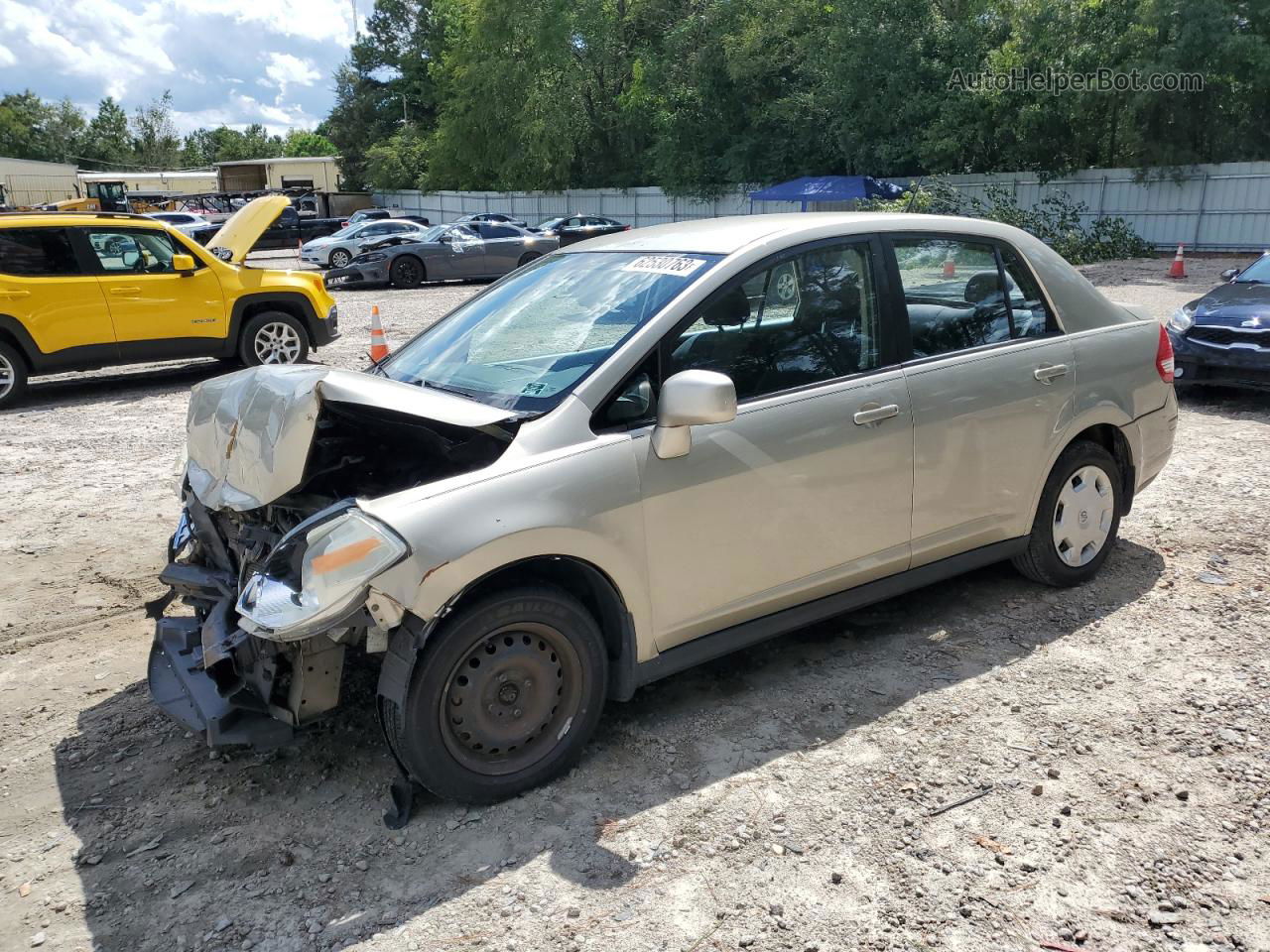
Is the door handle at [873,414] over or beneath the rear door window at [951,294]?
beneath

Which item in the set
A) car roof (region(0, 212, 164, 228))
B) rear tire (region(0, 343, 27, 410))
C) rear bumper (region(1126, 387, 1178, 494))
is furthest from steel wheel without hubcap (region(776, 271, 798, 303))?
rear tire (region(0, 343, 27, 410))

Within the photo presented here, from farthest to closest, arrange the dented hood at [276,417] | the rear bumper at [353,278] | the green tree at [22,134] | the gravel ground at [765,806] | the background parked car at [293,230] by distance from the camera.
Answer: the green tree at [22,134]
the background parked car at [293,230]
the rear bumper at [353,278]
the dented hood at [276,417]
the gravel ground at [765,806]

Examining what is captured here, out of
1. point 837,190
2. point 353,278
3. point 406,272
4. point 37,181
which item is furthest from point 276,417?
point 37,181

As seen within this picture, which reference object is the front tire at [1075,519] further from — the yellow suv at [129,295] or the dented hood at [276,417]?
the yellow suv at [129,295]

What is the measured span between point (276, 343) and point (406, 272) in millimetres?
11038

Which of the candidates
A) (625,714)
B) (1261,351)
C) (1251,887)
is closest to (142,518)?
(625,714)

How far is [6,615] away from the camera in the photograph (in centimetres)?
489

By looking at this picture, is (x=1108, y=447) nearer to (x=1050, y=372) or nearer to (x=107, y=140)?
(x=1050, y=372)

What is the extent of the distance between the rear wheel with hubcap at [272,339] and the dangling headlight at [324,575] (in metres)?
8.91

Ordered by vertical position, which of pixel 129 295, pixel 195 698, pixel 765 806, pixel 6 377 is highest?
pixel 129 295

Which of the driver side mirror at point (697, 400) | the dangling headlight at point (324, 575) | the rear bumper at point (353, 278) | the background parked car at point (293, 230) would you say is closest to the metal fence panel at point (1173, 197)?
the rear bumper at point (353, 278)

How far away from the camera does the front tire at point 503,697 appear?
9.87ft

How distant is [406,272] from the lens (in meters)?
22.1

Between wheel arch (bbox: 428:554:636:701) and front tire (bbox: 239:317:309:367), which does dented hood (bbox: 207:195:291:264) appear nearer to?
front tire (bbox: 239:317:309:367)
